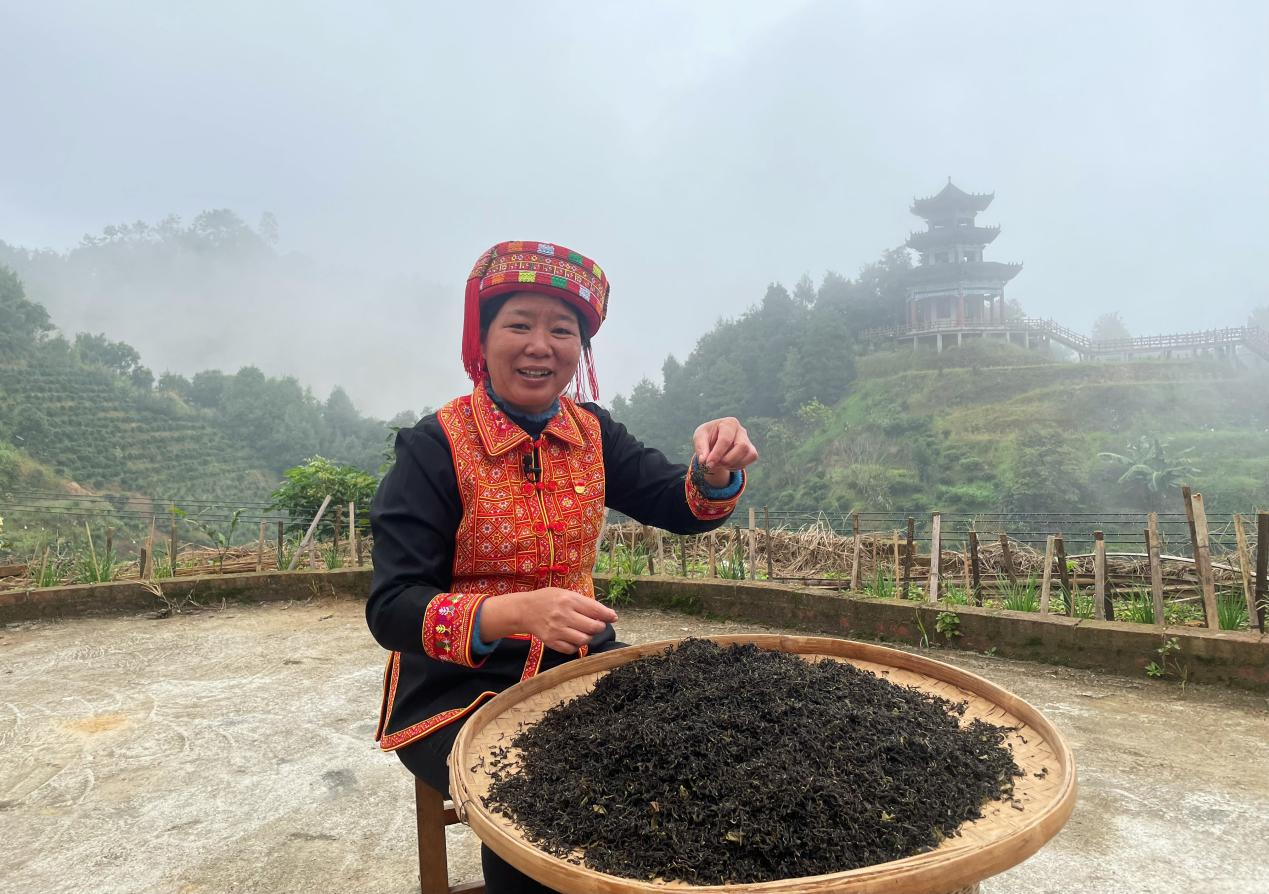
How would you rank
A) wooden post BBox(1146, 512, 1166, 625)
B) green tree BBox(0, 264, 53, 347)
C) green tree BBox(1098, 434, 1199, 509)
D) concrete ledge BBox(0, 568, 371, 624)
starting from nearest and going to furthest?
wooden post BBox(1146, 512, 1166, 625) < concrete ledge BBox(0, 568, 371, 624) < green tree BBox(1098, 434, 1199, 509) < green tree BBox(0, 264, 53, 347)

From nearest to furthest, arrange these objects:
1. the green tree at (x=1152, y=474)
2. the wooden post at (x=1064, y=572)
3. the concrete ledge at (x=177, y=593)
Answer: the wooden post at (x=1064, y=572)
the concrete ledge at (x=177, y=593)
the green tree at (x=1152, y=474)

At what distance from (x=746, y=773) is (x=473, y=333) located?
105cm

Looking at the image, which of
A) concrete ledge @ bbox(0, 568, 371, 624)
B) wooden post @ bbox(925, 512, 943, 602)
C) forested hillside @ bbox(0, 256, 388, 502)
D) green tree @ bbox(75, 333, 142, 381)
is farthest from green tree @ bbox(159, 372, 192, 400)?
wooden post @ bbox(925, 512, 943, 602)

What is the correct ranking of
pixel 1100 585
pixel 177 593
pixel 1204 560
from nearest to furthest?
pixel 1204 560 → pixel 1100 585 → pixel 177 593

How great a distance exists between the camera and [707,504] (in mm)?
1660

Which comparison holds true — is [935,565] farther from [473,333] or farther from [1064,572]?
[473,333]

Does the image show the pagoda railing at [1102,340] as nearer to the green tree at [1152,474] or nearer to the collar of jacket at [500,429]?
the green tree at [1152,474]

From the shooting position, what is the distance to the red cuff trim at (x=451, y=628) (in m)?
1.20

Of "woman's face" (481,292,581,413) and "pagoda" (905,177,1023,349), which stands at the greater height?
"pagoda" (905,177,1023,349)

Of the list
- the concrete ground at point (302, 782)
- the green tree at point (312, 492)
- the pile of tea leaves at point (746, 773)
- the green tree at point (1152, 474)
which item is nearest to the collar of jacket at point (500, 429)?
the pile of tea leaves at point (746, 773)

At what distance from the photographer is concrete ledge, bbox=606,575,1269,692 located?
321 cm

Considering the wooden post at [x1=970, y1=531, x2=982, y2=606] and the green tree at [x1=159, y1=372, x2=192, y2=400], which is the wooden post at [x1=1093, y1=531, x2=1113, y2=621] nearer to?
the wooden post at [x1=970, y1=531, x2=982, y2=606]

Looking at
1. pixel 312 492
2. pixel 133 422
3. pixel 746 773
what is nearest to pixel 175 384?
pixel 133 422

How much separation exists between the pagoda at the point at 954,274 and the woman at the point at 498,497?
45254 millimetres
